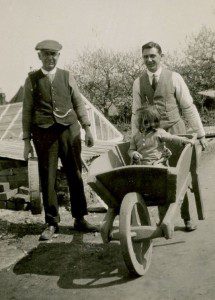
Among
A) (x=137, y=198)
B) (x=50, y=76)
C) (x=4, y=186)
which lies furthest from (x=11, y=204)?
(x=137, y=198)

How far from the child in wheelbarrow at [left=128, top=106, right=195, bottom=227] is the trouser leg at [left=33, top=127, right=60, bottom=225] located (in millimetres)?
1144

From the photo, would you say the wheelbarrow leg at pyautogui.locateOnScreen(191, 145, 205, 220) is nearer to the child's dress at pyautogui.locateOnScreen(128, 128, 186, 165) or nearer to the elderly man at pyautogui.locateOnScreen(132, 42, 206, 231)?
the elderly man at pyautogui.locateOnScreen(132, 42, 206, 231)

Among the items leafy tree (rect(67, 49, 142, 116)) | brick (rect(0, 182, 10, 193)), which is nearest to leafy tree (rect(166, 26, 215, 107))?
leafy tree (rect(67, 49, 142, 116))

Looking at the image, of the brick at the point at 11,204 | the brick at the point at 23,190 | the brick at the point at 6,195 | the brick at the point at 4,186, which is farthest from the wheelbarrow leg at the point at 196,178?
the brick at the point at 4,186

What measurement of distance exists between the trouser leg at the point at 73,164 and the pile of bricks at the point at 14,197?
6.18 feet

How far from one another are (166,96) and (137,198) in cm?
145

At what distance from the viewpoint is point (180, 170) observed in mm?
3711

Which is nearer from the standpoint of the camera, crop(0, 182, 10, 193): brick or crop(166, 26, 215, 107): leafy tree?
crop(0, 182, 10, 193): brick

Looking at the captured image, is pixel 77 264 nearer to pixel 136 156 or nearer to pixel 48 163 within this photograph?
pixel 136 156

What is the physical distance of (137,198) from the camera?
142 inches

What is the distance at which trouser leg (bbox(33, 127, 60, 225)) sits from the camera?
4.97 metres

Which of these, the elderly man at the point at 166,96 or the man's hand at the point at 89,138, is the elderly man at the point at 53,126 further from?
the elderly man at the point at 166,96

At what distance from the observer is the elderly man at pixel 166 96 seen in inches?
181

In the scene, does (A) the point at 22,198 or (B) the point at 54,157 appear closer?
(B) the point at 54,157
